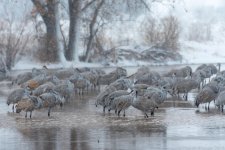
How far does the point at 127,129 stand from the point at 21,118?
3697mm

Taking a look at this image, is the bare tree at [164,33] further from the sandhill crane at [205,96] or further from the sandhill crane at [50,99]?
the sandhill crane at [50,99]

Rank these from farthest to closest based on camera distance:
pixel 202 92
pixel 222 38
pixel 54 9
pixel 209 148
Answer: pixel 222 38
pixel 54 9
pixel 202 92
pixel 209 148

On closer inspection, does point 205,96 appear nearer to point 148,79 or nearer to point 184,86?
point 184,86

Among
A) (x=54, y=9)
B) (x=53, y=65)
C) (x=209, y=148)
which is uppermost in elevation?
(x=54, y=9)

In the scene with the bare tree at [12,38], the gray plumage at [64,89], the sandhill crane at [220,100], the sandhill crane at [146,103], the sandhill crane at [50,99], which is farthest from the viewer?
the bare tree at [12,38]

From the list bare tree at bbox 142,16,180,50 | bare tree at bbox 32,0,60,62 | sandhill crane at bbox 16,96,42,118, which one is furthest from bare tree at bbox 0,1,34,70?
sandhill crane at bbox 16,96,42,118

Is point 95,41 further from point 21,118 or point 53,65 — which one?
point 21,118

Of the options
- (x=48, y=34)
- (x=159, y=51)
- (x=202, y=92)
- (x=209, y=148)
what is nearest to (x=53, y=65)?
(x=48, y=34)

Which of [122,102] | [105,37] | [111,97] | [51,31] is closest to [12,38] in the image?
[51,31]

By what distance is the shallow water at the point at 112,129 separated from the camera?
14.5 m

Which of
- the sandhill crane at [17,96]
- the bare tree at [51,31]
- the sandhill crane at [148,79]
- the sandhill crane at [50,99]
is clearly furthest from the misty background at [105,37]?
the sandhill crane at [50,99]

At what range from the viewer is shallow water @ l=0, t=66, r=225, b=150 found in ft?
47.7

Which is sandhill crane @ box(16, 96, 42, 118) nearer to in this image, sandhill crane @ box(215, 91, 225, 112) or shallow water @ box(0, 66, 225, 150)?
shallow water @ box(0, 66, 225, 150)

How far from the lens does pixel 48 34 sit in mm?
43688
